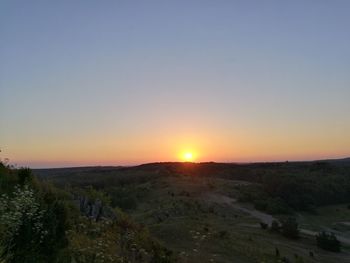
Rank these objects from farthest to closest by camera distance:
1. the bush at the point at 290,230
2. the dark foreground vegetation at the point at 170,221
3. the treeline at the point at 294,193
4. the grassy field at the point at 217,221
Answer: the treeline at the point at 294,193, the bush at the point at 290,230, the grassy field at the point at 217,221, the dark foreground vegetation at the point at 170,221

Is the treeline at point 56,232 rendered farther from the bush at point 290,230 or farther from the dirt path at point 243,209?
the dirt path at point 243,209

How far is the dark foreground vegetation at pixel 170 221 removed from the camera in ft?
29.6

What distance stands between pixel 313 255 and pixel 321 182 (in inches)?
1543

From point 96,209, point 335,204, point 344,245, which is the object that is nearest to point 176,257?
point 96,209

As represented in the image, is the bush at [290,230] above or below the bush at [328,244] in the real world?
above

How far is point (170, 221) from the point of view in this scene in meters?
27.4

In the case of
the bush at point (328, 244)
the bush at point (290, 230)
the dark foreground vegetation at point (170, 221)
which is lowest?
the bush at point (328, 244)

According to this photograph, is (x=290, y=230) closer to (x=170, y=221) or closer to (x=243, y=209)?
(x=170, y=221)

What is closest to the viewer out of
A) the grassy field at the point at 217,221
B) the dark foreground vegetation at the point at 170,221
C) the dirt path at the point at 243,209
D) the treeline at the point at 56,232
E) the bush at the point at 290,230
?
the treeline at the point at 56,232

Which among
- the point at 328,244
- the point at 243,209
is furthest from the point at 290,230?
the point at 243,209

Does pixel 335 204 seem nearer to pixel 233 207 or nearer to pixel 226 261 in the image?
pixel 233 207

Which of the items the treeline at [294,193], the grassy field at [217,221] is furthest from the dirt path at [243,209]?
the treeline at [294,193]

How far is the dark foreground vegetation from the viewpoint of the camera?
9031 millimetres

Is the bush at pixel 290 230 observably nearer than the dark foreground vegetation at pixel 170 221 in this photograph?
No
